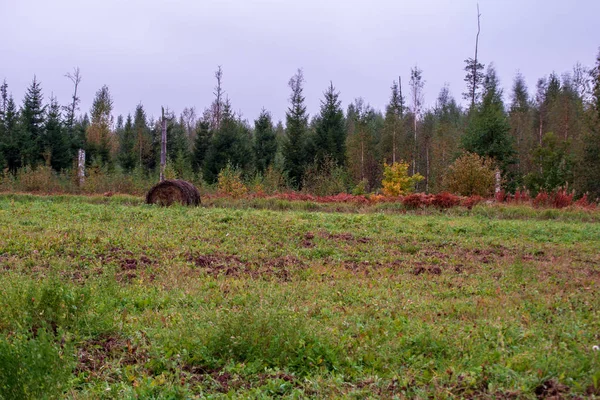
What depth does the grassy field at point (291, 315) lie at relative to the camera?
375 cm

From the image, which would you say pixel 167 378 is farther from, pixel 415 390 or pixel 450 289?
pixel 450 289

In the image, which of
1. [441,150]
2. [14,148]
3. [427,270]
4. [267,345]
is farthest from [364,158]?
[267,345]

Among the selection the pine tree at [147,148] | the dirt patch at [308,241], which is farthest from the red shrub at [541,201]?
the pine tree at [147,148]

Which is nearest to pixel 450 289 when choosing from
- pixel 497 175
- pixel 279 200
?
pixel 279 200

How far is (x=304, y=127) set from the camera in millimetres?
39656

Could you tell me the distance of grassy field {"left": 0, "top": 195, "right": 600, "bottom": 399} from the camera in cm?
375

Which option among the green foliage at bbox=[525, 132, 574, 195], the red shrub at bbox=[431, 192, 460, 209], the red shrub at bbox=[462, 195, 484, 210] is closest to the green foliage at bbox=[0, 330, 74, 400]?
the red shrub at bbox=[431, 192, 460, 209]

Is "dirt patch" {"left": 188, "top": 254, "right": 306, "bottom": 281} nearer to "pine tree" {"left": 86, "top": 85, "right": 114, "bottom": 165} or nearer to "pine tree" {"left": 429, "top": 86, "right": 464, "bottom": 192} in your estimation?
"pine tree" {"left": 429, "top": 86, "right": 464, "bottom": 192}

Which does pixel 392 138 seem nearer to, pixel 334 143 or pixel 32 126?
pixel 334 143

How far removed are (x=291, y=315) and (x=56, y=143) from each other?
39.9m

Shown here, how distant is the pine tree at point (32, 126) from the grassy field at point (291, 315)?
101ft

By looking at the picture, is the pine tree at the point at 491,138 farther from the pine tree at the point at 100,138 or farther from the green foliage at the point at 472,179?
the pine tree at the point at 100,138

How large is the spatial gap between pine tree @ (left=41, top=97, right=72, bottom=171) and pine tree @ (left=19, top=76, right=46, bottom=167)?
0.65 metres

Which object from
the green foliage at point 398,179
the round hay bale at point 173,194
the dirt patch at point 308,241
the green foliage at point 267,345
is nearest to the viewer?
the green foliage at point 267,345
